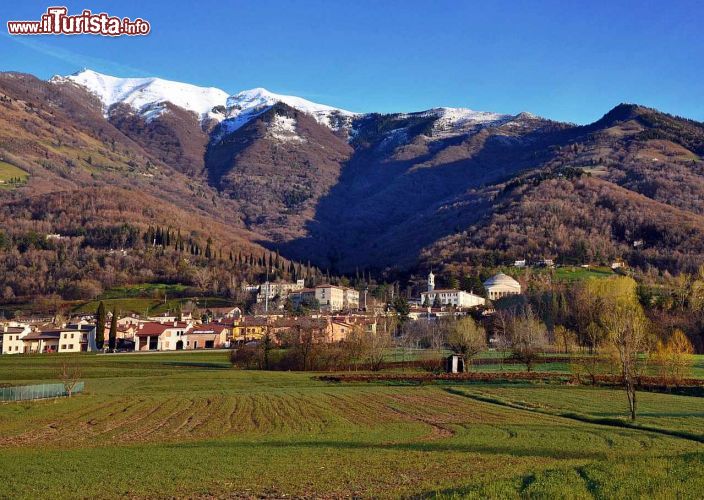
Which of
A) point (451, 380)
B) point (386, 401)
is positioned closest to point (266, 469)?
point (386, 401)

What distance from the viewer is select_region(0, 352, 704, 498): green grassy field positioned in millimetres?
17134

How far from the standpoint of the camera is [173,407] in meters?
38.7

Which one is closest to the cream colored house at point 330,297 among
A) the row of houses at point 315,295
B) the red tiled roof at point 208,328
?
the row of houses at point 315,295

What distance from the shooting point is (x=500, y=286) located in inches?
6644

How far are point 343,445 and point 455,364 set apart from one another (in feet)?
152

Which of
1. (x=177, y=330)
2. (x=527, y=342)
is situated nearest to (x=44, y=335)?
(x=177, y=330)

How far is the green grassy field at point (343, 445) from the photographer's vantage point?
56.2 ft

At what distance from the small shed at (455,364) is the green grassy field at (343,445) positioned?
19.4 metres

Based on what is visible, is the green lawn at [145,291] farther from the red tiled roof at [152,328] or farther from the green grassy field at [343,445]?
the green grassy field at [343,445]

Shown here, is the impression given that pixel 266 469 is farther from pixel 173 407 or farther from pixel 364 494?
pixel 173 407

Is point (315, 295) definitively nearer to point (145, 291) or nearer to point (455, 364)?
point (145, 291)

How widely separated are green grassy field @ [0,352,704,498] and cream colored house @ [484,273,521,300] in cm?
11505

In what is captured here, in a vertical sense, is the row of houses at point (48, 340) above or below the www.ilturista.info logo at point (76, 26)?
below

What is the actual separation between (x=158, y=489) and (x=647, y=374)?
52.6 m
